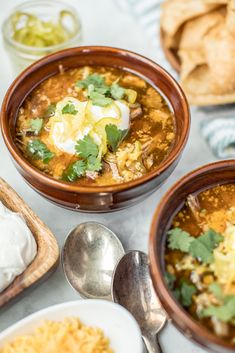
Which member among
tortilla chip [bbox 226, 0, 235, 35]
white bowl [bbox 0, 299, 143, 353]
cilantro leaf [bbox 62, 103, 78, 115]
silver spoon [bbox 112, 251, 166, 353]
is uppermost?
tortilla chip [bbox 226, 0, 235, 35]

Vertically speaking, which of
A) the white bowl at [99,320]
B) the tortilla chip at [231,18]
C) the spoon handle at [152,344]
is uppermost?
the tortilla chip at [231,18]

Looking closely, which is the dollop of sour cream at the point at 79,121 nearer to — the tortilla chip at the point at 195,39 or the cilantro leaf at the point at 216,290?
the tortilla chip at the point at 195,39

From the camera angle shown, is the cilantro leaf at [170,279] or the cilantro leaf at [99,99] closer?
the cilantro leaf at [170,279]

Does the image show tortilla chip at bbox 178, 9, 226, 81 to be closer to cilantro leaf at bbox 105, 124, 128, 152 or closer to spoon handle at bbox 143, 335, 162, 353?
cilantro leaf at bbox 105, 124, 128, 152

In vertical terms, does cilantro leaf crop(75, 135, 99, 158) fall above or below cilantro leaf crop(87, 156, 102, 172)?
above

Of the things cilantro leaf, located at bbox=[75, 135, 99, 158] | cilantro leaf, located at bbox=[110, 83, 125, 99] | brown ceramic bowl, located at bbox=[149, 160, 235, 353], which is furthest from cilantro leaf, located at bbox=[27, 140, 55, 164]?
brown ceramic bowl, located at bbox=[149, 160, 235, 353]

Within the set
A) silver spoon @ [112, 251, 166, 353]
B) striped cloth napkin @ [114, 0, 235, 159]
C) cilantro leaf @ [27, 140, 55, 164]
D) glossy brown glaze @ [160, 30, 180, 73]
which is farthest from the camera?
glossy brown glaze @ [160, 30, 180, 73]

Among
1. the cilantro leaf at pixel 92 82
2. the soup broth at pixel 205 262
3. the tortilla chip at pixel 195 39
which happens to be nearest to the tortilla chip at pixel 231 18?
the tortilla chip at pixel 195 39
